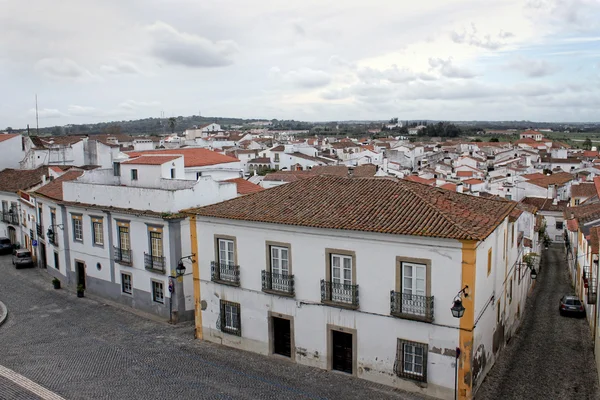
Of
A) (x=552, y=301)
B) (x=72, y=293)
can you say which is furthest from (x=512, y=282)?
(x=72, y=293)

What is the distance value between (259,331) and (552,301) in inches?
671

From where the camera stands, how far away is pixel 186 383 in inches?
651

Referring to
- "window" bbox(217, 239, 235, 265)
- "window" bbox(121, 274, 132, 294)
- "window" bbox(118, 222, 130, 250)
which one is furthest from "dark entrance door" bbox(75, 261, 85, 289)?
"window" bbox(217, 239, 235, 265)

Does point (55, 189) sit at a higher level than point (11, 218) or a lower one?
higher

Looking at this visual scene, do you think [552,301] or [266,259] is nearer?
[266,259]

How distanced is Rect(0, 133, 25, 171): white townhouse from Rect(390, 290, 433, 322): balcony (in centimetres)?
3951

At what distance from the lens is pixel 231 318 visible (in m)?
19.3

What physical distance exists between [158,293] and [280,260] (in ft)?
25.3

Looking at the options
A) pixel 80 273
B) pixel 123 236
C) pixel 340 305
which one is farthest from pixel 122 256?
pixel 340 305

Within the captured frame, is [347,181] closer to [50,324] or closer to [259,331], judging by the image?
[259,331]

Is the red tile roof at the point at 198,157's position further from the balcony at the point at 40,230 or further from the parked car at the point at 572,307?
the parked car at the point at 572,307

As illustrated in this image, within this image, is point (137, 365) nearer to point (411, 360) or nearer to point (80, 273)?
point (411, 360)

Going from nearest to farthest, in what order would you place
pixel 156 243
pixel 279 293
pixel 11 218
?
pixel 279 293 < pixel 156 243 < pixel 11 218

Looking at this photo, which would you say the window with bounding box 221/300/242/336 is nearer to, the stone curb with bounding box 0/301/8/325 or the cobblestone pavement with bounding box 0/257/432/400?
the cobblestone pavement with bounding box 0/257/432/400
